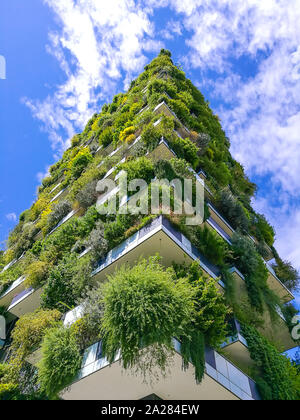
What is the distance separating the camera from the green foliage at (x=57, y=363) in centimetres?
916

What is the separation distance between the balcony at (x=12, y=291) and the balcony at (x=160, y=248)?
6544 millimetres

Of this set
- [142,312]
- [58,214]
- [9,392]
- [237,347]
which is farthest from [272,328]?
[58,214]

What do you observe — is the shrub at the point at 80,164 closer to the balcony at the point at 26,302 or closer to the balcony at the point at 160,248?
the balcony at the point at 26,302

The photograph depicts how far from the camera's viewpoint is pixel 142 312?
26.8 feet

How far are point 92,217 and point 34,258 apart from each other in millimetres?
3894

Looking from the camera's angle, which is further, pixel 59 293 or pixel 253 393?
pixel 59 293

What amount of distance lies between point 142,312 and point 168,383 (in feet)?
7.73

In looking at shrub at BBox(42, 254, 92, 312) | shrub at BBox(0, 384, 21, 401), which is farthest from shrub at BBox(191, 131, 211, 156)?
shrub at BBox(0, 384, 21, 401)

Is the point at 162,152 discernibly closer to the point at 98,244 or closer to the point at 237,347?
the point at 98,244

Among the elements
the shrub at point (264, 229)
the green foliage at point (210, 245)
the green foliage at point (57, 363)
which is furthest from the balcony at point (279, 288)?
the green foliage at point (57, 363)
